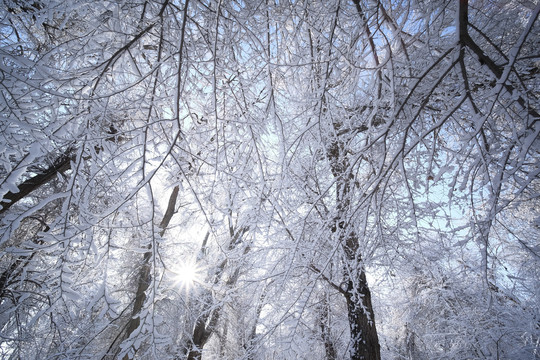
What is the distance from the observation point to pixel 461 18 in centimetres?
132

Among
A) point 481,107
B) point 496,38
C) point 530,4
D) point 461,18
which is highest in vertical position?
point 496,38

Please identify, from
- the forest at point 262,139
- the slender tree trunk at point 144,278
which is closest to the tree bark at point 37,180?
the forest at point 262,139

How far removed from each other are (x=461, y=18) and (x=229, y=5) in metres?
1.55

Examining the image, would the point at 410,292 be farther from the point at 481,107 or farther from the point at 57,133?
the point at 57,133

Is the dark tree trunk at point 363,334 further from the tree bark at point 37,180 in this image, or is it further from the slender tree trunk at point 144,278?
the tree bark at point 37,180

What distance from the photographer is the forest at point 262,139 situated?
4.27 ft

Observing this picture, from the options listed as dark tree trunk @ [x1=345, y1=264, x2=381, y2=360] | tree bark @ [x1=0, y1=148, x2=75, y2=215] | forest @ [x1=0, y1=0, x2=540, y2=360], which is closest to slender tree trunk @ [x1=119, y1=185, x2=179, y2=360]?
forest @ [x1=0, y1=0, x2=540, y2=360]

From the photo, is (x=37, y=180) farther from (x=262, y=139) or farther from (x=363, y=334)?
(x=363, y=334)

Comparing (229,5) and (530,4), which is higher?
(229,5)

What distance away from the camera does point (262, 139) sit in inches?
76.5

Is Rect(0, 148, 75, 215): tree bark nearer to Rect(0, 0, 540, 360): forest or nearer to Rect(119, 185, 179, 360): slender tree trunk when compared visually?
Rect(0, 0, 540, 360): forest

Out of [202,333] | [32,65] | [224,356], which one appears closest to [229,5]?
[32,65]

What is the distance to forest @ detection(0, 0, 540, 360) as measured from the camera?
1.30 metres

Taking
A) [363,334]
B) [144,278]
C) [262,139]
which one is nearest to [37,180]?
[144,278]
